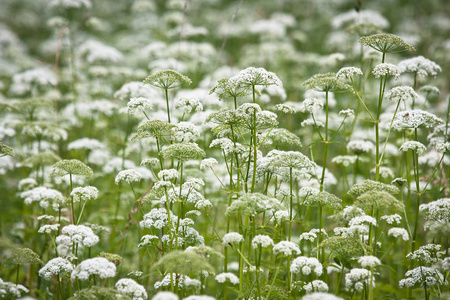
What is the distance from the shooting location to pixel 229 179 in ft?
21.0

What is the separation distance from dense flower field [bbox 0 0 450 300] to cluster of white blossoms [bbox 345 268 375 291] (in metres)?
0.02

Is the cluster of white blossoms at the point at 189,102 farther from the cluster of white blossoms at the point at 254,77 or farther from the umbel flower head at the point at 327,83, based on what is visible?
the umbel flower head at the point at 327,83

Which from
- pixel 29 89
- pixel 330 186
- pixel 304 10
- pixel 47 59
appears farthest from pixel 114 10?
pixel 330 186

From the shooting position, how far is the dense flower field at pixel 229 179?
4785 mm

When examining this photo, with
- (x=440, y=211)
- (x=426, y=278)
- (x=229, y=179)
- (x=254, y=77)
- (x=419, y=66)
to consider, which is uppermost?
(x=419, y=66)

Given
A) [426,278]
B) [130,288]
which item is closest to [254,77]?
[130,288]

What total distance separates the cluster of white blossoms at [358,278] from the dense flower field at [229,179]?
0.06ft

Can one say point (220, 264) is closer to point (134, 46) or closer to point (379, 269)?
point (379, 269)

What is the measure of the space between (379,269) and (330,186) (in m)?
2.01

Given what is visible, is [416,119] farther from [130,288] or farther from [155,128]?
[130,288]

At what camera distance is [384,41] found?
5199 mm

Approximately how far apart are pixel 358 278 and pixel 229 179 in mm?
2445

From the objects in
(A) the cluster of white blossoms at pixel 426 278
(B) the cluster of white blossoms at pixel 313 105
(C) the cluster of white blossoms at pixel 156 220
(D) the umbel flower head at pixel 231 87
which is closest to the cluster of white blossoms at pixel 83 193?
(C) the cluster of white blossoms at pixel 156 220

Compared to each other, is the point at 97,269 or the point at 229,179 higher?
the point at 229,179
